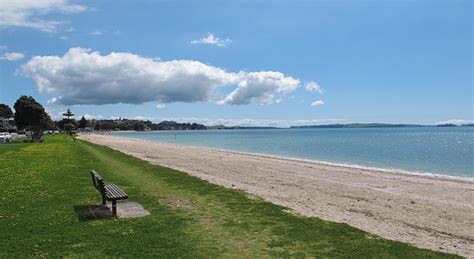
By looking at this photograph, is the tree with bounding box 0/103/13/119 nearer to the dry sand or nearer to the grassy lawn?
the dry sand

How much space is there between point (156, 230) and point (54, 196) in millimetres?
5366

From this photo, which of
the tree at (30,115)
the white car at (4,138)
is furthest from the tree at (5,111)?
the tree at (30,115)

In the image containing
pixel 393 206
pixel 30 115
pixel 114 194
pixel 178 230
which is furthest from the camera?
pixel 30 115

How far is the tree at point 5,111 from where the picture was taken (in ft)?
512

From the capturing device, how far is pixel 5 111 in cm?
15738

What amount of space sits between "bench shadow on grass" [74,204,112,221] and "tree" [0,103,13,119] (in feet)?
549

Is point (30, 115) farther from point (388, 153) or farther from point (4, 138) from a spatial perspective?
point (388, 153)

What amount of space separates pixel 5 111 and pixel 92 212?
6714 inches

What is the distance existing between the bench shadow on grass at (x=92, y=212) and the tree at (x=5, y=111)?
167248 mm

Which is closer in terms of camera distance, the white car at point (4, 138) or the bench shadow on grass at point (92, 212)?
the bench shadow on grass at point (92, 212)

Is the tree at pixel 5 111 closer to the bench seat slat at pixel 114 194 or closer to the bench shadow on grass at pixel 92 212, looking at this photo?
the bench shadow on grass at pixel 92 212

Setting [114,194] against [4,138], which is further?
[4,138]

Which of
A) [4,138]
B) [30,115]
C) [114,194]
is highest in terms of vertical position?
[30,115]

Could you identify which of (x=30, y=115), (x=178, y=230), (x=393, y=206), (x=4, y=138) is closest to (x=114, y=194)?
(x=178, y=230)
